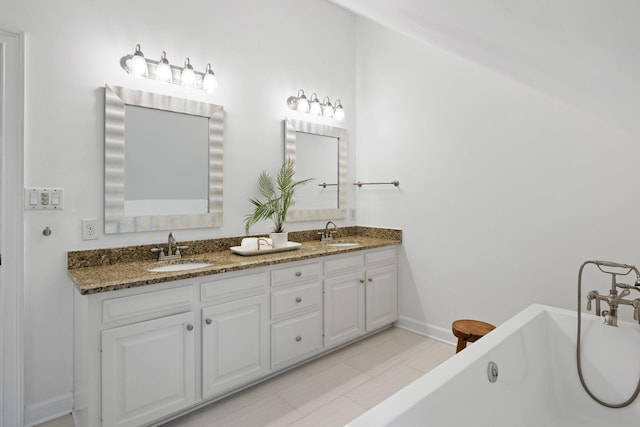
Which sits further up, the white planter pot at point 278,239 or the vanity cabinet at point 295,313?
the white planter pot at point 278,239

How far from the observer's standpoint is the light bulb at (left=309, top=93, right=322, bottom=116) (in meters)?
3.14

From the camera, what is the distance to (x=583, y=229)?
2209 mm

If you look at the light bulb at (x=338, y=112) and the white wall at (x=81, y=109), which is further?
the light bulb at (x=338, y=112)

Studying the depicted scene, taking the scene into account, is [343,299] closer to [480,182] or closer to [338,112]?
[480,182]

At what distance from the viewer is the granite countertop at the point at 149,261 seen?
1683 millimetres

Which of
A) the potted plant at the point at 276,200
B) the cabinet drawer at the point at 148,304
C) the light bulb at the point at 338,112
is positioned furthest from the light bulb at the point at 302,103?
the cabinet drawer at the point at 148,304

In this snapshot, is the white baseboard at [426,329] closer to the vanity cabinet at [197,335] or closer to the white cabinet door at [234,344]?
the vanity cabinet at [197,335]

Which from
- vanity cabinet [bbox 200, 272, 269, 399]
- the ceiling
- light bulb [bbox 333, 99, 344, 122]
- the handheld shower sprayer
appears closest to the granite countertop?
vanity cabinet [bbox 200, 272, 269, 399]

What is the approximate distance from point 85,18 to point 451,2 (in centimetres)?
236

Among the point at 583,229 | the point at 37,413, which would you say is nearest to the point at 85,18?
the point at 37,413

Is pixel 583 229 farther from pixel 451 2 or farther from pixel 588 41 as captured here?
pixel 451 2

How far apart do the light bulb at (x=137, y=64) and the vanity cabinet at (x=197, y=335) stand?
51.6 inches

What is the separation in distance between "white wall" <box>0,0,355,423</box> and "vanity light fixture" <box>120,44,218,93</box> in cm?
7

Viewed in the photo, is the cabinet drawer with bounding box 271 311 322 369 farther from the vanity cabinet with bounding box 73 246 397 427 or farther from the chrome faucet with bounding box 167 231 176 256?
the chrome faucet with bounding box 167 231 176 256
